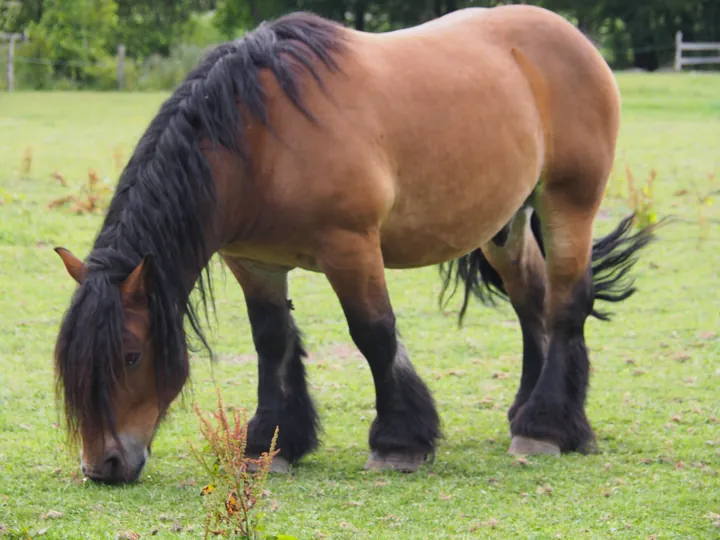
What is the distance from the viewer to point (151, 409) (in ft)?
13.7

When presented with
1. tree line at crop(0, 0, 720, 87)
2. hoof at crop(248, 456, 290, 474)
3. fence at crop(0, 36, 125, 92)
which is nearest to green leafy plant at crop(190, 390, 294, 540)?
hoof at crop(248, 456, 290, 474)

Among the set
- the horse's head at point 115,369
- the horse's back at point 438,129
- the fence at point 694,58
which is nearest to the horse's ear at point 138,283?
the horse's head at point 115,369

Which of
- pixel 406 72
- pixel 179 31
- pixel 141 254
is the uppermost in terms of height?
pixel 406 72

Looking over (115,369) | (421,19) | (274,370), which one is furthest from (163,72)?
(115,369)

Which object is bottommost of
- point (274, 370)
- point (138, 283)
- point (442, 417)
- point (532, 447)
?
point (442, 417)

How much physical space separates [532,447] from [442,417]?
0.72m

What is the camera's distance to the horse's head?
394cm

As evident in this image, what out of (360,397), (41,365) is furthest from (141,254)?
(41,365)

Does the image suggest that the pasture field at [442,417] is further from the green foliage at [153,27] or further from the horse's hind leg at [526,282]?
the green foliage at [153,27]

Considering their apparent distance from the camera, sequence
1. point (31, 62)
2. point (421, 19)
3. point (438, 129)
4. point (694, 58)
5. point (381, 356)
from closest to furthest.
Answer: point (381, 356) < point (438, 129) < point (31, 62) < point (694, 58) < point (421, 19)

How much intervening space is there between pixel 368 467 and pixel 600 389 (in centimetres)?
207

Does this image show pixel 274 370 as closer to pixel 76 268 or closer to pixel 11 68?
pixel 76 268

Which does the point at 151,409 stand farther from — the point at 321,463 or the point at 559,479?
the point at 559,479

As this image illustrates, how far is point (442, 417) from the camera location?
5.86 metres
